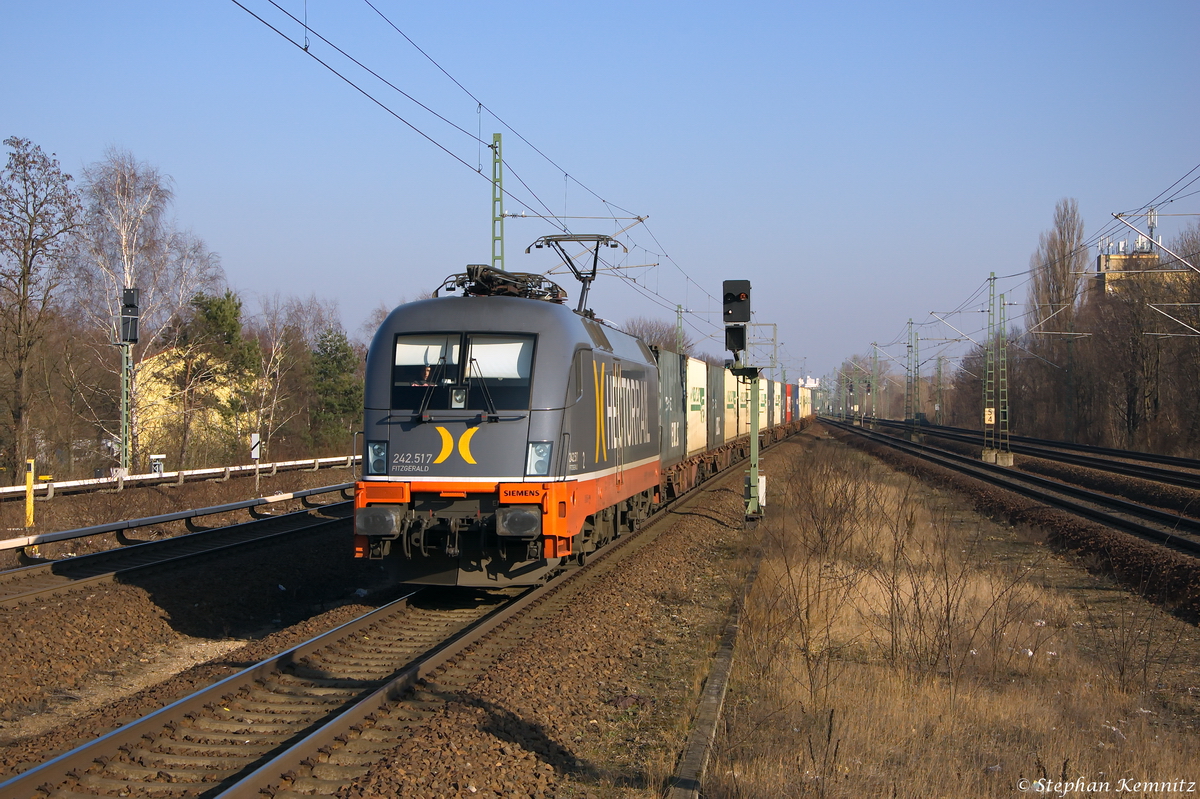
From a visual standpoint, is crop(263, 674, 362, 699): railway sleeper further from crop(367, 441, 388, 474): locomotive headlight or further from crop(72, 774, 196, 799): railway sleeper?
crop(367, 441, 388, 474): locomotive headlight

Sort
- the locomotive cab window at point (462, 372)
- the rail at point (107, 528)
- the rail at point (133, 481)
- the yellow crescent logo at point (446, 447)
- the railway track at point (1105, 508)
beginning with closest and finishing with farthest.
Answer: the yellow crescent logo at point (446, 447) < the locomotive cab window at point (462, 372) < the rail at point (107, 528) < the railway track at point (1105, 508) < the rail at point (133, 481)

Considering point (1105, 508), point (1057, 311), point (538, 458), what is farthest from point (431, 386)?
point (1057, 311)

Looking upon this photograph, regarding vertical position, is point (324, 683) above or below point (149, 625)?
above

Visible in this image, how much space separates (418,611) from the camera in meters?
10.2

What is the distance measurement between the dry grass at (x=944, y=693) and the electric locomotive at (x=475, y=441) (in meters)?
2.54

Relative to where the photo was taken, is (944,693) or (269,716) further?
(944,693)

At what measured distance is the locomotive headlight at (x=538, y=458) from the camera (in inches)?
377

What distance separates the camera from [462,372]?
32.4 ft

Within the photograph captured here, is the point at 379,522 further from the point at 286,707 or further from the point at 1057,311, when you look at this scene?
the point at 1057,311

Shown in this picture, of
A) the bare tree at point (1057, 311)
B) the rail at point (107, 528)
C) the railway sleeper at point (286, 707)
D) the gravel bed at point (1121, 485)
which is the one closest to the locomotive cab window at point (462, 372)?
the railway sleeper at point (286, 707)

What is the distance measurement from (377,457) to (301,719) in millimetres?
3825

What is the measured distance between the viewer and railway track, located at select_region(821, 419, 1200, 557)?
15581 mm

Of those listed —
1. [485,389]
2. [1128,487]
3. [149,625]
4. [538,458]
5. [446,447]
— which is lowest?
[149,625]

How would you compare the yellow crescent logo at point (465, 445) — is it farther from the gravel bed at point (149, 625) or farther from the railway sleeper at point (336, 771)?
the railway sleeper at point (336, 771)
